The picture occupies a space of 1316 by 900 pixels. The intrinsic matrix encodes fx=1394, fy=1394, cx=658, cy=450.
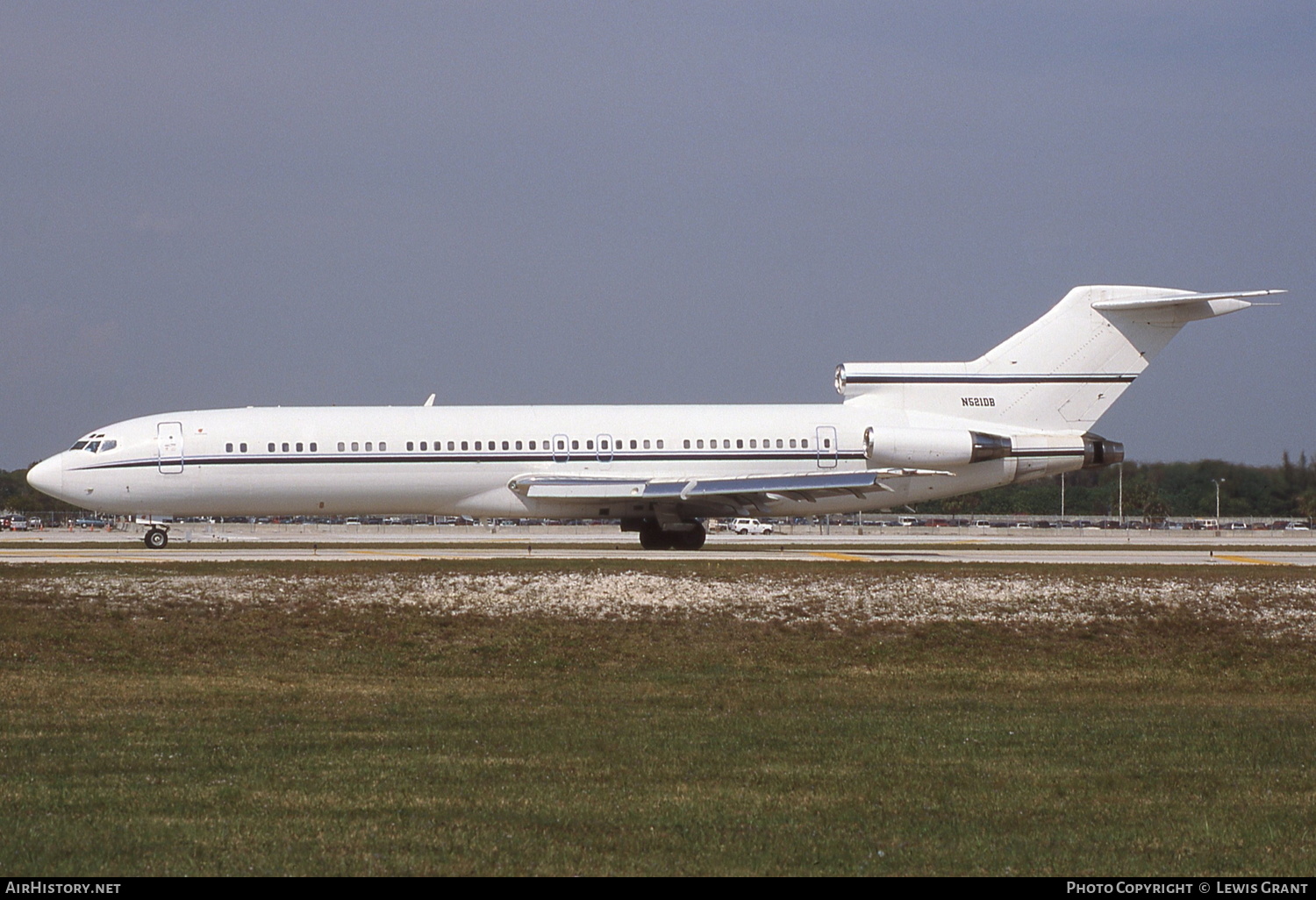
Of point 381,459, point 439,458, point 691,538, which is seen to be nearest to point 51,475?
point 381,459

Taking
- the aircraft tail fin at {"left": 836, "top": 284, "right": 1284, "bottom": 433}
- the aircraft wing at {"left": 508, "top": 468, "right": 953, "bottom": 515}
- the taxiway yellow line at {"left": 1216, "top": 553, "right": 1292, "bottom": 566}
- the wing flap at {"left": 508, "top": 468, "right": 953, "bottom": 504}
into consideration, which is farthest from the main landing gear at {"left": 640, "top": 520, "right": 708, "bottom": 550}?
the taxiway yellow line at {"left": 1216, "top": 553, "right": 1292, "bottom": 566}

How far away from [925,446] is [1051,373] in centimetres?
445

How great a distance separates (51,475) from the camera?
3650cm

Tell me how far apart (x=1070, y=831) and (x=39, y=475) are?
33.5 metres

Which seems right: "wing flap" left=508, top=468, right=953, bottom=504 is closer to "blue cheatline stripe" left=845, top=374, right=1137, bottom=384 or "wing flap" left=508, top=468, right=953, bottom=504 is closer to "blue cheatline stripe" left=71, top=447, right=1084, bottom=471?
"blue cheatline stripe" left=71, top=447, right=1084, bottom=471

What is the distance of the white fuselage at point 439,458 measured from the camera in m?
36.3

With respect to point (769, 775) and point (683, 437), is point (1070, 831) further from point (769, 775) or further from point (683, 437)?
point (683, 437)

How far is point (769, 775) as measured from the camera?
1078 cm

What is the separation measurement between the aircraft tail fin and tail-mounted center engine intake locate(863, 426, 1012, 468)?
4.66 feet

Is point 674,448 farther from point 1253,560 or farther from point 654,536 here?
point 1253,560

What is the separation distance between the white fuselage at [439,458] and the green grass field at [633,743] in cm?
1335

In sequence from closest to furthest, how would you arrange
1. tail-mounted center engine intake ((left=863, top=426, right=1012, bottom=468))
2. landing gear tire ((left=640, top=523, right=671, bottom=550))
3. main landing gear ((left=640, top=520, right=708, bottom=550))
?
tail-mounted center engine intake ((left=863, top=426, right=1012, bottom=468)), main landing gear ((left=640, top=520, right=708, bottom=550)), landing gear tire ((left=640, top=523, right=671, bottom=550))

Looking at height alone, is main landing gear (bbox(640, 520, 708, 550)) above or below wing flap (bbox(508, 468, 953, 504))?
below

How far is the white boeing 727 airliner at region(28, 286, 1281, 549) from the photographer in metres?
36.3
